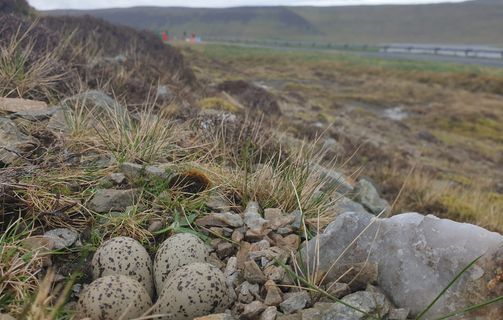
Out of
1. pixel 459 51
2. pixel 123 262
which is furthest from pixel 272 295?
pixel 459 51

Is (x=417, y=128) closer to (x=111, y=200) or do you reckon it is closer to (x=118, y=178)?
(x=118, y=178)

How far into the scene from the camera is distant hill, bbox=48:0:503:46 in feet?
529

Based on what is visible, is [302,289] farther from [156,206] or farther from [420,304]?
[156,206]

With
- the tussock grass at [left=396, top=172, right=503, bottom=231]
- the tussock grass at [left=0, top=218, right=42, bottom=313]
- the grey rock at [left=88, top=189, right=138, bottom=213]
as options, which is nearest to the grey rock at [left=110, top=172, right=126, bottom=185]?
the grey rock at [left=88, top=189, right=138, bottom=213]

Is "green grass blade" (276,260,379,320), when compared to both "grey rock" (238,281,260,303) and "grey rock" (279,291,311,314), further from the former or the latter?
"grey rock" (238,281,260,303)

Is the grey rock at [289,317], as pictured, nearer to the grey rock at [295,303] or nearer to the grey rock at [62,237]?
the grey rock at [295,303]

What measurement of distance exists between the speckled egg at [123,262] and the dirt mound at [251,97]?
9.27 meters

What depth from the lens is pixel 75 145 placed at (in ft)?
13.1

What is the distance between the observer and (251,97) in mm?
13086

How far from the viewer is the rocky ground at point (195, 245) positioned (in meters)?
Answer: 2.34

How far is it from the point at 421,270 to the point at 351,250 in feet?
1.23

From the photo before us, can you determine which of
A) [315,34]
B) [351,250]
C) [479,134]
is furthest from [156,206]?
[315,34]

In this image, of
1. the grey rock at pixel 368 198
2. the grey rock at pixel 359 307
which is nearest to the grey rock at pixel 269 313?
the grey rock at pixel 359 307

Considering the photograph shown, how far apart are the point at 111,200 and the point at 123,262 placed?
72 centimetres
